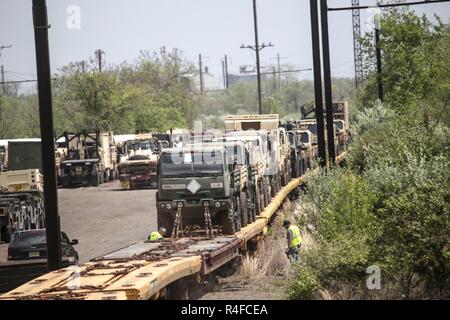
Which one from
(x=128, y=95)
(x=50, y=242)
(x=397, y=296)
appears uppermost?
(x=128, y=95)

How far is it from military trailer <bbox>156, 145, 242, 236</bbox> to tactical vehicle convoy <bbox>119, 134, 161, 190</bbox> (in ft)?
87.6

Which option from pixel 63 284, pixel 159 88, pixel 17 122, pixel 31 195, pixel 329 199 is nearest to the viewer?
pixel 63 284

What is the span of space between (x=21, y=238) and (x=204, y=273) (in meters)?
6.35

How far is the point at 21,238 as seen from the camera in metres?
21.5

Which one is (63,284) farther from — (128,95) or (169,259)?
(128,95)

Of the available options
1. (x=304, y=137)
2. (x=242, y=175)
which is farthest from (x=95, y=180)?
(x=242, y=175)

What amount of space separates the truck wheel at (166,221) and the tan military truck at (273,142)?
8244 millimetres

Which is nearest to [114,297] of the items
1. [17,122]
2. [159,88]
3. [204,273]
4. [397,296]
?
[397,296]

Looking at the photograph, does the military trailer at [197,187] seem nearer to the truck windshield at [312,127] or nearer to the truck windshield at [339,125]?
the truck windshield at [312,127]

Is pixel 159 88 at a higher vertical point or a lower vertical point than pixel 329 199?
higher

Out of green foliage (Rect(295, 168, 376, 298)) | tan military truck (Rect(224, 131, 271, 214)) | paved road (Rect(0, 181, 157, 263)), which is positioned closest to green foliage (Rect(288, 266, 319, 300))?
green foliage (Rect(295, 168, 376, 298))

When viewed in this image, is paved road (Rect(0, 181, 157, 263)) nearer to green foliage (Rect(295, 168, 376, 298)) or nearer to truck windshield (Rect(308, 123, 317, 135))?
green foliage (Rect(295, 168, 376, 298))

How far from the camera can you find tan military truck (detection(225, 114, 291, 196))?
31641mm
